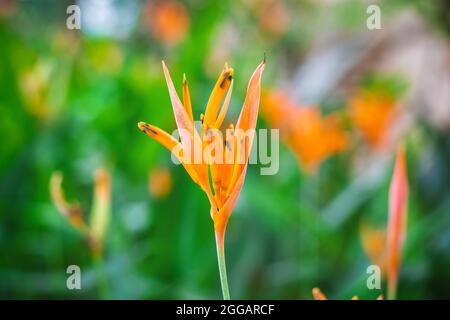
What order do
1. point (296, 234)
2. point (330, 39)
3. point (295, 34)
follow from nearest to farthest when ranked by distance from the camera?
point (296, 234) → point (295, 34) → point (330, 39)

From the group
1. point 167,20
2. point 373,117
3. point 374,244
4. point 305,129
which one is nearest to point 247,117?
point 374,244

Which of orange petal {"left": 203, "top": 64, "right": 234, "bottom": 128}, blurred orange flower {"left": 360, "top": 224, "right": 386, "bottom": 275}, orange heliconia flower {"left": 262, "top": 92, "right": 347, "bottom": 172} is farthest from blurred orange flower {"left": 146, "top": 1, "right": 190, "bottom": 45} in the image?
orange petal {"left": 203, "top": 64, "right": 234, "bottom": 128}

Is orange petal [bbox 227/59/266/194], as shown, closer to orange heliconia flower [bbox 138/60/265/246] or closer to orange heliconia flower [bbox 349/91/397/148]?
orange heliconia flower [bbox 138/60/265/246]

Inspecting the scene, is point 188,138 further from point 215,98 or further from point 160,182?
point 160,182

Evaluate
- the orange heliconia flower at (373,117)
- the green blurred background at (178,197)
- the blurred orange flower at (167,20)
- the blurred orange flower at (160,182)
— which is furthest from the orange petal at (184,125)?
the blurred orange flower at (167,20)
